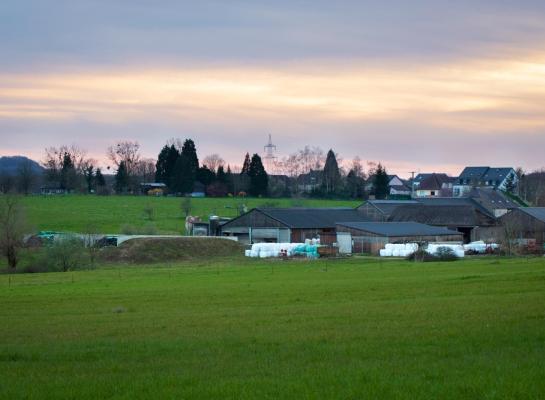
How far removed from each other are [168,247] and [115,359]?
188 feet

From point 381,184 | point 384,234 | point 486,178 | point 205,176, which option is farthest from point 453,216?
point 486,178

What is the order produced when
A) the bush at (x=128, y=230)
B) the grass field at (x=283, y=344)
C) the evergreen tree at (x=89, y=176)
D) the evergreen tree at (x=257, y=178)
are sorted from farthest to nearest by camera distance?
the evergreen tree at (x=89, y=176), the evergreen tree at (x=257, y=178), the bush at (x=128, y=230), the grass field at (x=283, y=344)

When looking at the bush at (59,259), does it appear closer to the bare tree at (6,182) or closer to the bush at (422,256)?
the bush at (422,256)

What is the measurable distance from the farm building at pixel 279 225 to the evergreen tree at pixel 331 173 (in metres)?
78.9

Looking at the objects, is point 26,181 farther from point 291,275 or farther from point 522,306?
point 522,306

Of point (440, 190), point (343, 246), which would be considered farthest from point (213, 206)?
point (440, 190)

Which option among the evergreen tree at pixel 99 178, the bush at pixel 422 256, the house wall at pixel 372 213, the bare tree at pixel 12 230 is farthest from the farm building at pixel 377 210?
the evergreen tree at pixel 99 178

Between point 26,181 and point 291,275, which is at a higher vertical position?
point 26,181

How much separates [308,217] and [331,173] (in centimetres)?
8786

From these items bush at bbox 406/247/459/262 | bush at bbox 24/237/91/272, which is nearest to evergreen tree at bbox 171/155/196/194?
bush at bbox 24/237/91/272

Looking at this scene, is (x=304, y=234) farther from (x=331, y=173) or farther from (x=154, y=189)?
(x=331, y=173)

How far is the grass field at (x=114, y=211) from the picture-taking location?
91.2 m

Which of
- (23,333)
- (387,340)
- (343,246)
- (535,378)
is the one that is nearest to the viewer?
(535,378)

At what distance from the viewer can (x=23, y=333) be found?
62.0ft
